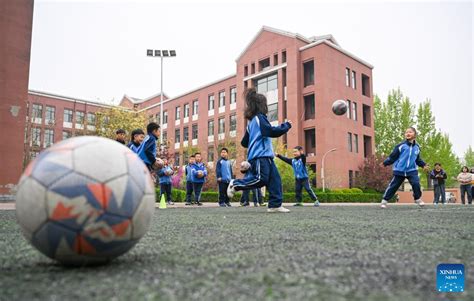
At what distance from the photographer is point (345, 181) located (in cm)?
3681

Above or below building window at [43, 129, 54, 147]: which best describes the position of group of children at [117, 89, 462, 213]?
below

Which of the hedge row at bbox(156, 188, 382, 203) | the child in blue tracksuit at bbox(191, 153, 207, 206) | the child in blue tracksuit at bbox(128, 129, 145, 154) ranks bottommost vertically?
the hedge row at bbox(156, 188, 382, 203)

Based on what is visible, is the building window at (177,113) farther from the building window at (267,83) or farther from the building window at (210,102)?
the building window at (267,83)

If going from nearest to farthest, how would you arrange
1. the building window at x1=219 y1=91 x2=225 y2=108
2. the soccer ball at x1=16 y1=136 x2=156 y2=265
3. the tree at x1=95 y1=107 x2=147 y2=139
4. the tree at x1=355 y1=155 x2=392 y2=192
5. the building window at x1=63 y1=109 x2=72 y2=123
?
the soccer ball at x1=16 y1=136 x2=156 y2=265, the tree at x1=95 y1=107 x2=147 y2=139, the tree at x1=355 y1=155 x2=392 y2=192, the building window at x1=219 y1=91 x2=225 y2=108, the building window at x1=63 y1=109 x2=72 y2=123

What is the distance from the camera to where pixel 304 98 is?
38781 millimetres

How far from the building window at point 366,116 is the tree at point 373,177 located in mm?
5682

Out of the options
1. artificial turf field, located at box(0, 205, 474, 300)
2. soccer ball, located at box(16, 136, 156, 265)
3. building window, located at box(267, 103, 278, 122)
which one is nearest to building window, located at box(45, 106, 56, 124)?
building window, located at box(267, 103, 278, 122)

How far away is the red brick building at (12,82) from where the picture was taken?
13.8 meters

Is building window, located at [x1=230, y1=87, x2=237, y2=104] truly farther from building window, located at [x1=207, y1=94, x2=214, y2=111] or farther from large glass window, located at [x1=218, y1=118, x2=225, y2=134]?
building window, located at [x1=207, y1=94, x2=214, y2=111]

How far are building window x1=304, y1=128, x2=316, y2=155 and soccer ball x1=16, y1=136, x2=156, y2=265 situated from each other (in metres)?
36.2

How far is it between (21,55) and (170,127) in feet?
135

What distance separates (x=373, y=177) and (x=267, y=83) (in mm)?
14643

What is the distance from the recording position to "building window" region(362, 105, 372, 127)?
41.8 metres

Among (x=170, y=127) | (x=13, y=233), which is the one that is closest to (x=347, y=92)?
(x=170, y=127)
